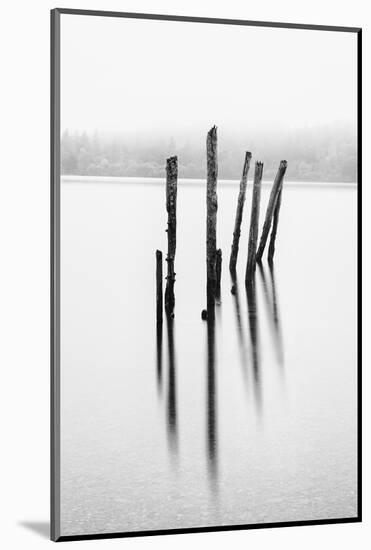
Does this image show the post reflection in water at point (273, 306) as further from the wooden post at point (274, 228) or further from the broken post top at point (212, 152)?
the broken post top at point (212, 152)

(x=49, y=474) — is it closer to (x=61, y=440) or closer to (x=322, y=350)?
(x=61, y=440)

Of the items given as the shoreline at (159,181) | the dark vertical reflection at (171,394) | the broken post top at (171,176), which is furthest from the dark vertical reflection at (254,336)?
the broken post top at (171,176)

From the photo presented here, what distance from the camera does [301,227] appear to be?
7828mm

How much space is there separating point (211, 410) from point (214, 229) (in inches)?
36.5

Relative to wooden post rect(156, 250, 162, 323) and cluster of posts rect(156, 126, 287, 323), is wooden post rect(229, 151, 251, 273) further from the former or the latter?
wooden post rect(156, 250, 162, 323)

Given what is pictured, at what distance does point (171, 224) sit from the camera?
757cm

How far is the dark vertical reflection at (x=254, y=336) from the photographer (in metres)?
7.60

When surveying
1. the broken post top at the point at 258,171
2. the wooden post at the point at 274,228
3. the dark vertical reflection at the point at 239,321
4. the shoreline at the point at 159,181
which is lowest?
the dark vertical reflection at the point at 239,321

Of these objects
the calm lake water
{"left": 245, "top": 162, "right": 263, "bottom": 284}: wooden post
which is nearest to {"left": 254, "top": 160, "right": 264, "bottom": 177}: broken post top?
{"left": 245, "top": 162, "right": 263, "bottom": 284}: wooden post

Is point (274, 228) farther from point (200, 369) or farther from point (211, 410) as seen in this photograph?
point (211, 410)

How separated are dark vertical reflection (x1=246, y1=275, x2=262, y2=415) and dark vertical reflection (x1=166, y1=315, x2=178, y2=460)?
1.39 feet

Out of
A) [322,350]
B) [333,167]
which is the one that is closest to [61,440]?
[322,350]

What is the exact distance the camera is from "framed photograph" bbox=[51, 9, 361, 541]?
725 centimetres

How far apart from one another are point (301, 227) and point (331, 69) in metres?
0.83
